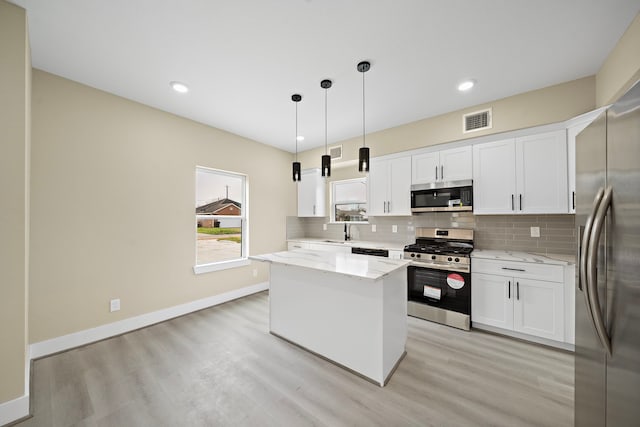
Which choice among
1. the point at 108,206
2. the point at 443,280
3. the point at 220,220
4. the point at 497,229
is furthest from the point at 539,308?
the point at 108,206

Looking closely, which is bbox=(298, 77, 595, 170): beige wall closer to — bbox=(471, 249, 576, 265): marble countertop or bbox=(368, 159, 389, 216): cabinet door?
bbox=(368, 159, 389, 216): cabinet door

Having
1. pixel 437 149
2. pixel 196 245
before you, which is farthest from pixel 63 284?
pixel 437 149

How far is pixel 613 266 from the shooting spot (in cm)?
89

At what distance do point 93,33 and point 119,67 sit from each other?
17.4 inches

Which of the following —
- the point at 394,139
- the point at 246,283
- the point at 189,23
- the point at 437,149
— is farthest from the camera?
the point at 246,283

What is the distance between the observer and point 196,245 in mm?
3574

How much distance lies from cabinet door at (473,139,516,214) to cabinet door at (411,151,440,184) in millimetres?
461

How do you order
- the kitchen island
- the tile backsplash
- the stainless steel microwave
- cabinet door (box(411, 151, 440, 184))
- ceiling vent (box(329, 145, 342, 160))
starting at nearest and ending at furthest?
the kitchen island → the tile backsplash → the stainless steel microwave → cabinet door (box(411, 151, 440, 184)) → ceiling vent (box(329, 145, 342, 160))

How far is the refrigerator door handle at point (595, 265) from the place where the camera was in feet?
3.00

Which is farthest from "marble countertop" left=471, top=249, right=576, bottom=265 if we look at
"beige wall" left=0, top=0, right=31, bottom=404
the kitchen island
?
"beige wall" left=0, top=0, right=31, bottom=404

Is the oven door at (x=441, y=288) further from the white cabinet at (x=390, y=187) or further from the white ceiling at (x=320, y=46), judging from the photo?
the white ceiling at (x=320, y=46)

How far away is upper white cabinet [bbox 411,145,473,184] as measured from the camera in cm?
319

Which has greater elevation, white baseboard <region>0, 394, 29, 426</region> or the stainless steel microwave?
the stainless steel microwave

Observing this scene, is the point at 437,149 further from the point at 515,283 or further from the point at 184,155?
the point at 184,155
